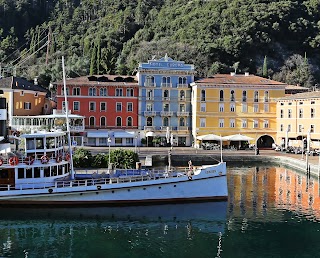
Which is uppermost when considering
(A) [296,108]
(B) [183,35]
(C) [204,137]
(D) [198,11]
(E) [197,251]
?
(D) [198,11]

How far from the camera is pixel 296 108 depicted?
66875 millimetres

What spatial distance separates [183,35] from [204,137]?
1995 inches

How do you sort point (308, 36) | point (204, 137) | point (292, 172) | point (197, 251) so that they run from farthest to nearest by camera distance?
point (308, 36)
point (204, 137)
point (292, 172)
point (197, 251)

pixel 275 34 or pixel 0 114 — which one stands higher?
pixel 275 34

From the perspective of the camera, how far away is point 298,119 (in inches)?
2643

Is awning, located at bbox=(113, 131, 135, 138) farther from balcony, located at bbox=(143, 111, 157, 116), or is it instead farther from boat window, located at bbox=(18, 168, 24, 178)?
boat window, located at bbox=(18, 168, 24, 178)

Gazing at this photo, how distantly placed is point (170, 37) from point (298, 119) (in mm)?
54516

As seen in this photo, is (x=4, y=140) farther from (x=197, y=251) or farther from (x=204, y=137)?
(x=204, y=137)

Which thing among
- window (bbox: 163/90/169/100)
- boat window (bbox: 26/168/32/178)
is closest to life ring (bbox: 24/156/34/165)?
boat window (bbox: 26/168/32/178)

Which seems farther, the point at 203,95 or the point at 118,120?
the point at 118,120

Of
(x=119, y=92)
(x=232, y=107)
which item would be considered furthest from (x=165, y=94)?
(x=232, y=107)

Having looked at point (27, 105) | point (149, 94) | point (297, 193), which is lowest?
point (297, 193)

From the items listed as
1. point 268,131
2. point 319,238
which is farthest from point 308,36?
point 319,238

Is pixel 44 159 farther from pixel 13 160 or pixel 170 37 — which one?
pixel 170 37
